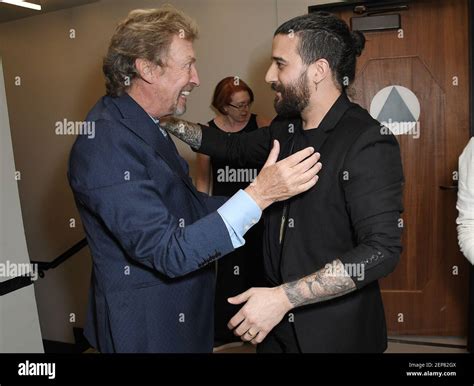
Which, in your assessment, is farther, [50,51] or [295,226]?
[50,51]

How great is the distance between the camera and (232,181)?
1888mm

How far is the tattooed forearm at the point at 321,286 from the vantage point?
2.43ft

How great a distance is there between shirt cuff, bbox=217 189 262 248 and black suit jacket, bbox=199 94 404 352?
0.48 feet

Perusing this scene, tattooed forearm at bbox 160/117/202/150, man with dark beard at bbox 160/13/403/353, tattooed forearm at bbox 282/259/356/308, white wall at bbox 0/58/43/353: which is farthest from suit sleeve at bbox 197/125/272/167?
white wall at bbox 0/58/43/353

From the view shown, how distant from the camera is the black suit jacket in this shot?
2.44 ft

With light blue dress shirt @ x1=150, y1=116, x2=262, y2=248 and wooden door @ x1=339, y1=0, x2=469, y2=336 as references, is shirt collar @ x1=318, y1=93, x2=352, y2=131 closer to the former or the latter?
light blue dress shirt @ x1=150, y1=116, x2=262, y2=248

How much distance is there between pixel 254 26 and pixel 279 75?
4.15ft

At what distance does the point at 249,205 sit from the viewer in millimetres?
734

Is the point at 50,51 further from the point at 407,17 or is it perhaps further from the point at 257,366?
the point at 257,366

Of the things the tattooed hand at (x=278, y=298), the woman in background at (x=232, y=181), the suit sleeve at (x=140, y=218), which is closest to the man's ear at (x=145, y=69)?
the suit sleeve at (x=140, y=218)

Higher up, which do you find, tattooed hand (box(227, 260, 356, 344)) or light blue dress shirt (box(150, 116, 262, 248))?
light blue dress shirt (box(150, 116, 262, 248))

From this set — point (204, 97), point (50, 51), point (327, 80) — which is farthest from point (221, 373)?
point (50, 51)

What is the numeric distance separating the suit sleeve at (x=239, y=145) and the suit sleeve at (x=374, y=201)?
35 centimetres

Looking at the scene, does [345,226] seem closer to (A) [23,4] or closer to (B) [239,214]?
(B) [239,214]
